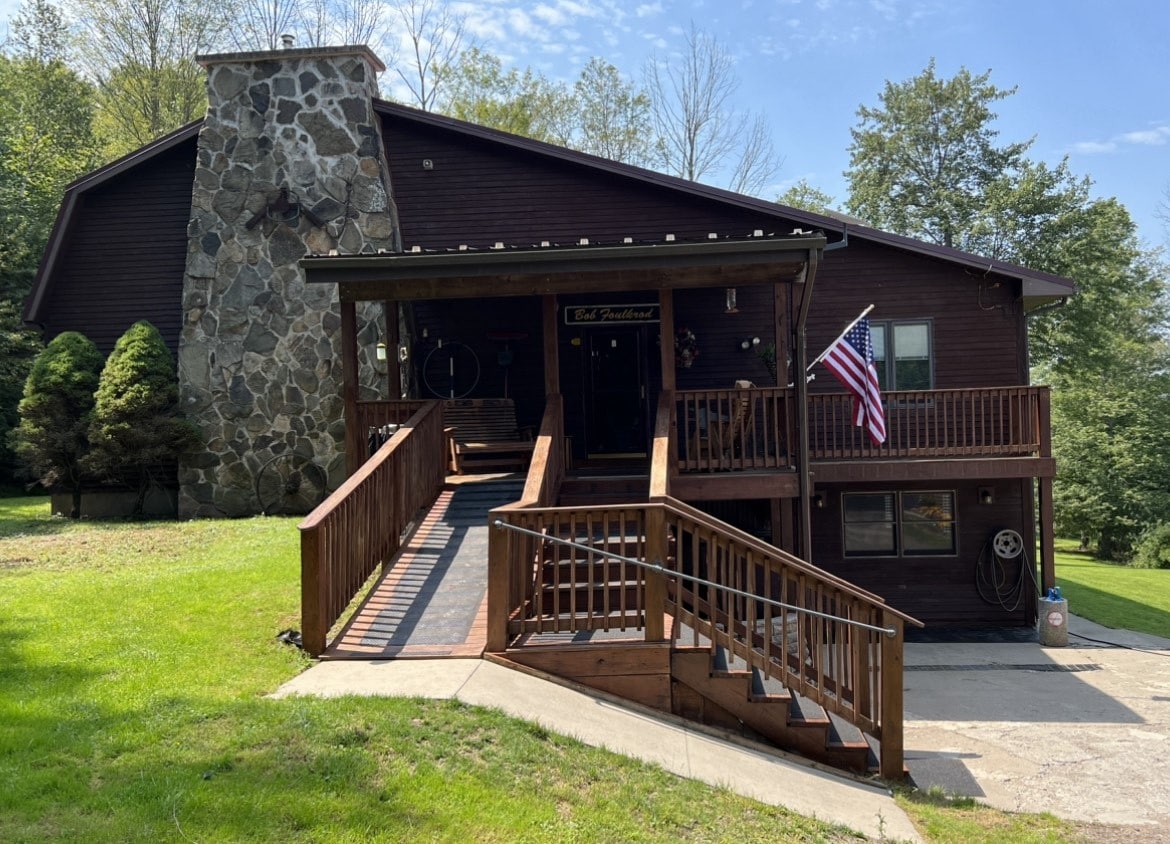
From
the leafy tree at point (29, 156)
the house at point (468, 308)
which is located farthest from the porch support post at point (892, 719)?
the leafy tree at point (29, 156)

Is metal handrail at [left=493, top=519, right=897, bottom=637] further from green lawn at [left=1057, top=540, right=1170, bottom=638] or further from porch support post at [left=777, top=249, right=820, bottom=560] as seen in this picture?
green lawn at [left=1057, top=540, right=1170, bottom=638]

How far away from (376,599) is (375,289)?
378cm

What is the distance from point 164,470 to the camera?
1299cm

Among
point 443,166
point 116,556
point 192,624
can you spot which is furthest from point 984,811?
point 443,166

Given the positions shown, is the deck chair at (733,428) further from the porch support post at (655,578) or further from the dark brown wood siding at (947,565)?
the dark brown wood siding at (947,565)

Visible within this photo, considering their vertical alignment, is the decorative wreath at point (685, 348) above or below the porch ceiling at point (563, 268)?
below

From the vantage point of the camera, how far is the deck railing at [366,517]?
232 inches

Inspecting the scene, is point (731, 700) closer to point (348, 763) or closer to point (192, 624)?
point (348, 763)

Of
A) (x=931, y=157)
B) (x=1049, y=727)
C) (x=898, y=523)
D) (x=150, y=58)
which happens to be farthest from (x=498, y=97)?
(x=1049, y=727)

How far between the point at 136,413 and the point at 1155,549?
28.3m

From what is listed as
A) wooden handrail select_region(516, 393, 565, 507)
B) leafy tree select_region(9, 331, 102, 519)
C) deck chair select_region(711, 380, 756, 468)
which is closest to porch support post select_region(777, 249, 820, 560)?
deck chair select_region(711, 380, 756, 468)

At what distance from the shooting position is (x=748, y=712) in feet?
19.3

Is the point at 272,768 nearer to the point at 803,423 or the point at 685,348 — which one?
the point at 803,423

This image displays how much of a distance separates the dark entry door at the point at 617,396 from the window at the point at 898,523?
3.53 m
